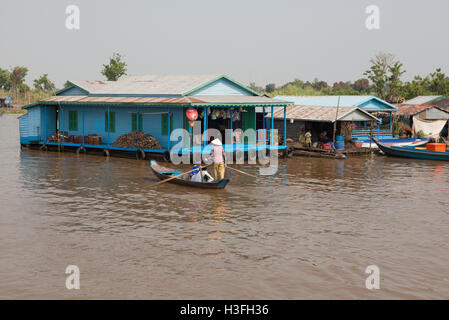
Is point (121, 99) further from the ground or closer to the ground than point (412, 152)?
further from the ground

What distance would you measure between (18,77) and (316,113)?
395 feet

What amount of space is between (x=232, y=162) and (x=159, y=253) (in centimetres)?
1730

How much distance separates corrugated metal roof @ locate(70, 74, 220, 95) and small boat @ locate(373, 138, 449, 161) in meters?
11.1

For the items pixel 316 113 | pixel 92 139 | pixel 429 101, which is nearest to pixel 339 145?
pixel 316 113

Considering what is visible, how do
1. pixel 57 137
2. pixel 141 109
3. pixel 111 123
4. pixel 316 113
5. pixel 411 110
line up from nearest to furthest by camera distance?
1. pixel 141 109
2. pixel 111 123
3. pixel 316 113
4. pixel 57 137
5. pixel 411 110

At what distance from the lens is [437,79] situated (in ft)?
216

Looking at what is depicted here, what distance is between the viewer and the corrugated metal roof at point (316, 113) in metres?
34.1

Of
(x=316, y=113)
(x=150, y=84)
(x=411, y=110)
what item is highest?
(x=150, y=84)

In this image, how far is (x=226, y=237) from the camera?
13719mm

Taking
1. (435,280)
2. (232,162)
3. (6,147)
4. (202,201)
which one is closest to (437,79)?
(232,162)

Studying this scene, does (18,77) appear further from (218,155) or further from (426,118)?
(218,155)

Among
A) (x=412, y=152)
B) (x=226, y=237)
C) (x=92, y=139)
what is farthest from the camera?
(x=92, y=139)

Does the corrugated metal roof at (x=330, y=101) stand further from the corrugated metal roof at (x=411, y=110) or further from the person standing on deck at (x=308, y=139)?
the person standing on deck at (x=308, y=139)
